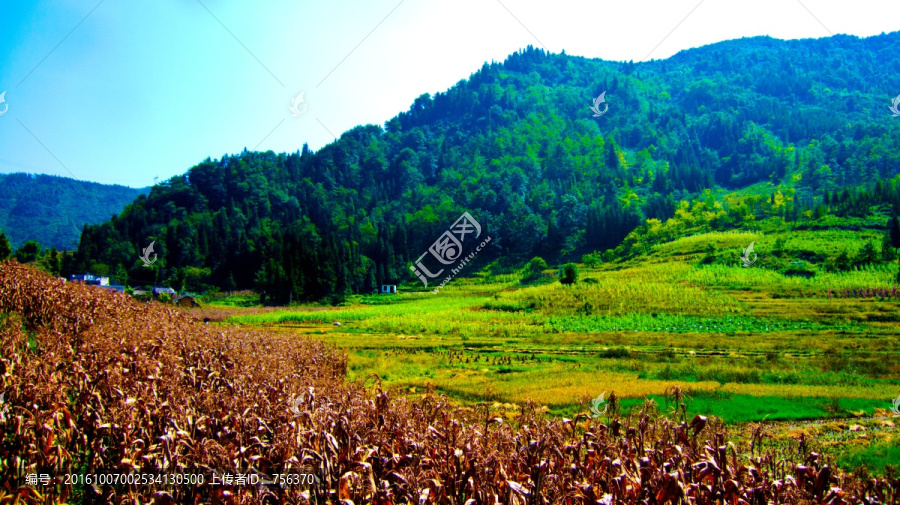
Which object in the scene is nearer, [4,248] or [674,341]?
[674,341]

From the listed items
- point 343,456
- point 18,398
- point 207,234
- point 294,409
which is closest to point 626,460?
point 343,456

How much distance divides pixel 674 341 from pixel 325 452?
3196 centimetres

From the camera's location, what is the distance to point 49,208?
164750mm

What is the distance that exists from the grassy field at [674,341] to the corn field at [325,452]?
97.6 inches

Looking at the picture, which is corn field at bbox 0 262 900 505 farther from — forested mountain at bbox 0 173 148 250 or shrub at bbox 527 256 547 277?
forested mountain at bbox 0 173 148 250

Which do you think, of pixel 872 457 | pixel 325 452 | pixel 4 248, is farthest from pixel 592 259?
pixel 325 452

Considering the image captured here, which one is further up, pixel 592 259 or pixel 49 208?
pixel 49 208

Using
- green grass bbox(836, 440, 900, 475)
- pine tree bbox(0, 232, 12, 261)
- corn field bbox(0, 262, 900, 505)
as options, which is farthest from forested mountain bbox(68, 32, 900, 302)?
green grass bbox(836, 440, 900, 475)

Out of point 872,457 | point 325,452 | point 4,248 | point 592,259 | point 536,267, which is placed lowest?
point 872,457

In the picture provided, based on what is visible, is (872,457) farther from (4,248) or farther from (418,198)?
(418,198)

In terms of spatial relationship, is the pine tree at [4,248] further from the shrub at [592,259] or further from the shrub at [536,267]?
the shrub at [592,259]

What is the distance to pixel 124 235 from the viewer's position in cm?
9481

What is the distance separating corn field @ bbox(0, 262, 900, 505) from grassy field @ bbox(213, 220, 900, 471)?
8.13ft

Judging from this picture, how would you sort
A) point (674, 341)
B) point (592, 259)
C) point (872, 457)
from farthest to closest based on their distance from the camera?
1. point (592, 259)
2. point (674, 341)
3. point (872, 457)
